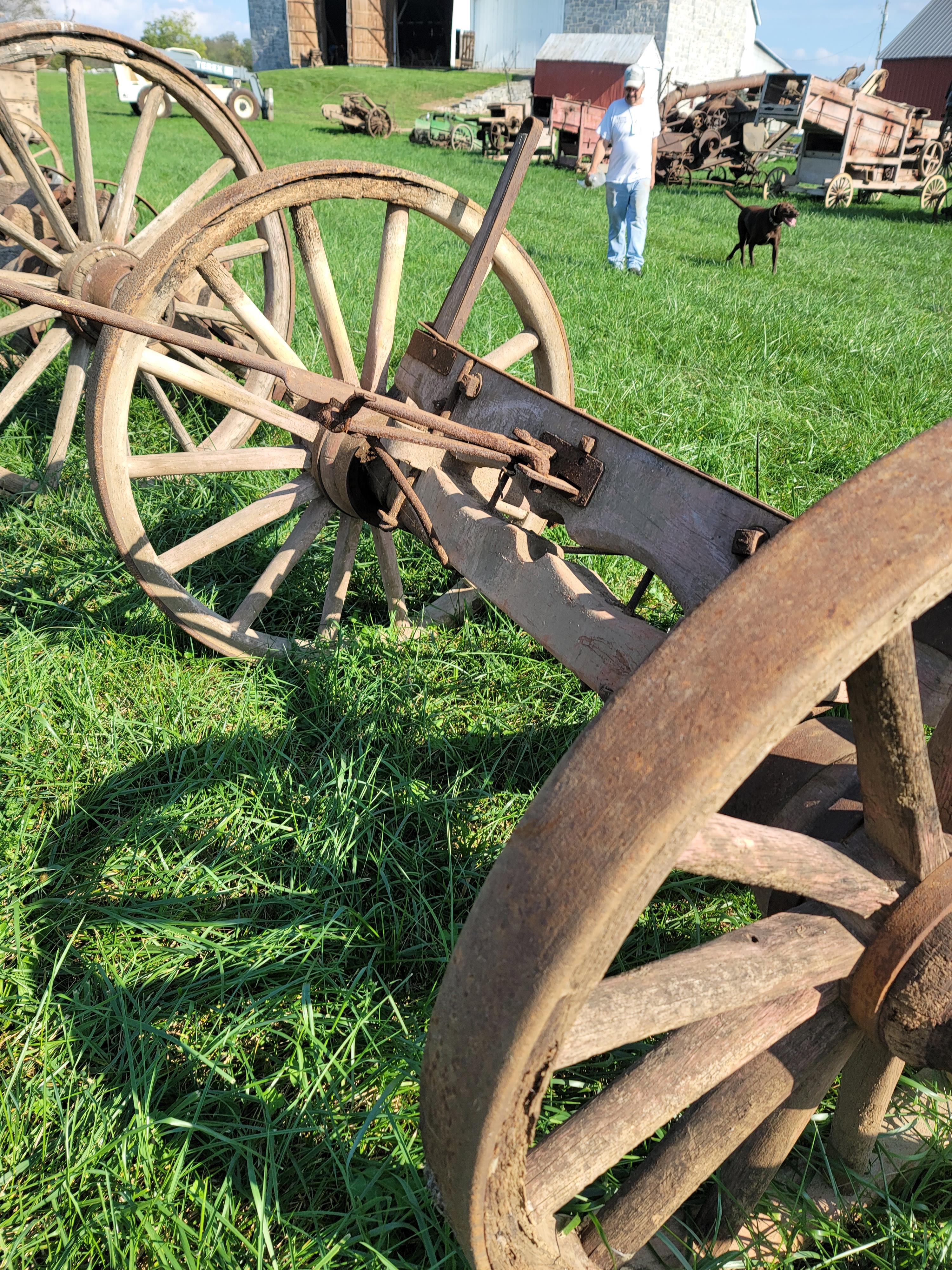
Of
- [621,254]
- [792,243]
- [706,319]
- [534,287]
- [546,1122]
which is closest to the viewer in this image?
[546,1122]

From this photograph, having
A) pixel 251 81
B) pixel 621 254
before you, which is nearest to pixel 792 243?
pixel 621 254

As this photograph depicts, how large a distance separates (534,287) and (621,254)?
597 centimetres

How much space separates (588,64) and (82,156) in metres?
27.9

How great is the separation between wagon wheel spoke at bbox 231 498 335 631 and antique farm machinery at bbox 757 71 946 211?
49.6 feet

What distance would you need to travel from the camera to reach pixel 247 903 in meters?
1.76

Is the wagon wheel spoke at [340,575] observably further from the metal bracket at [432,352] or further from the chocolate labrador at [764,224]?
the chocolate labrador at [764,224]

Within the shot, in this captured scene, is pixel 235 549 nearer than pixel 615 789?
No

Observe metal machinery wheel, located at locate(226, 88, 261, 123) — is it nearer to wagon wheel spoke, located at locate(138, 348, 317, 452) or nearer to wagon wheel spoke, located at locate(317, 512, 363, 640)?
wagon wheel spoke, located at locate(317, 512, 363, 640)

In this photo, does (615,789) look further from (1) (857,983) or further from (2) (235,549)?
(2) (235,549)

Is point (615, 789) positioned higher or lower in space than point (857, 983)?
higher

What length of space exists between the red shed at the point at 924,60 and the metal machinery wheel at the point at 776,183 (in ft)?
65.8

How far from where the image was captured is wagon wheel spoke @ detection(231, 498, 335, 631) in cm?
237

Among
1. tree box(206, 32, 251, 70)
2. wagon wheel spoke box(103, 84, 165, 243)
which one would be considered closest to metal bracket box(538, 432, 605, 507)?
wagon wheel spoke box(103, 84, 165, 243)

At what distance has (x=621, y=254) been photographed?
7660 mm
